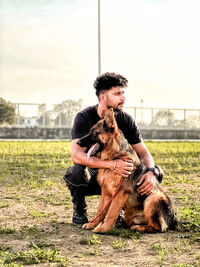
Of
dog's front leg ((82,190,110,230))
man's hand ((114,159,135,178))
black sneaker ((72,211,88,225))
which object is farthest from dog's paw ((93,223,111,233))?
man's hand ((114,159,135,178))

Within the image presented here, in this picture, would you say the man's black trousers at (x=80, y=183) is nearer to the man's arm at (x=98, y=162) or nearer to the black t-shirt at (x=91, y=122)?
the man's arm at (x=98, y=162)

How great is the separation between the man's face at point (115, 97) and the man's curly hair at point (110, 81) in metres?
0.06

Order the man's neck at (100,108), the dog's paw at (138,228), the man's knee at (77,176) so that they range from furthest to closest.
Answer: the man's knee at (77,176) < the man's neck at (100,108) < the dog's paw at (138,228)

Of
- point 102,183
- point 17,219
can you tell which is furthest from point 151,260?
point 17,219

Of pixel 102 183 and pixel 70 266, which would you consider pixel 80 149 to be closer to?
pixel 102 183

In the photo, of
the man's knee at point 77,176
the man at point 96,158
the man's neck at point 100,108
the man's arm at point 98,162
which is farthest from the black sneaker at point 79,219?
the man's neck at point 100,108

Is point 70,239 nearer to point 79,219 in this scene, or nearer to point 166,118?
point 79,219

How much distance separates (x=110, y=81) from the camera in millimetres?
5312

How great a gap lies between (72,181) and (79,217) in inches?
20.4

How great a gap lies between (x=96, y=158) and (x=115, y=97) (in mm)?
833

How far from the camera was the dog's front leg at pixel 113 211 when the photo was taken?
500cm

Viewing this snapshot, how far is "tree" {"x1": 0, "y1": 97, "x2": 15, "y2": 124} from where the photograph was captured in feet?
111

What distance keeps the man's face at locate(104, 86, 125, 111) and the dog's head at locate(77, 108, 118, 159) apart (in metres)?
0.24

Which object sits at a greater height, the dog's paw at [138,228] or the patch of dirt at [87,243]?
the dog's paw at [138,228]
